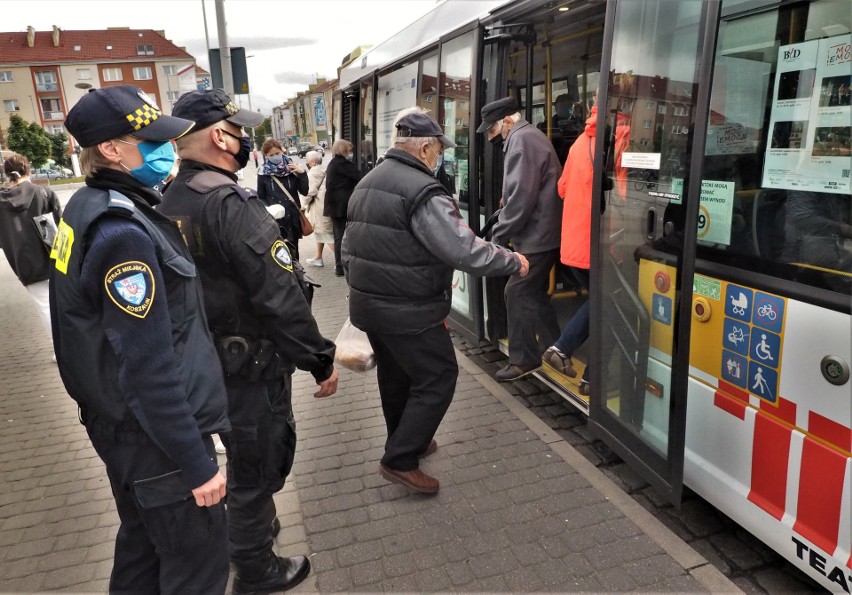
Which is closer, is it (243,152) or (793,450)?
(793,450)

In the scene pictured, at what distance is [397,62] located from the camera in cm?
680

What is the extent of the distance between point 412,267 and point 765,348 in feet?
5.43

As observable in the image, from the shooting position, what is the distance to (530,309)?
4.60 metres

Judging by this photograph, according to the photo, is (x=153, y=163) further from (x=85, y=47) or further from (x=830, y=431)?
(x=85, y=47)

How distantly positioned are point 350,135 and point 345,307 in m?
3.56

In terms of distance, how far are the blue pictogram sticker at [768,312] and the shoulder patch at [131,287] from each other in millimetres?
2239

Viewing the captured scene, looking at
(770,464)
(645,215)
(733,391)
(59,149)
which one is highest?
(59,149)

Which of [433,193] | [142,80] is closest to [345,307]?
[433,193]

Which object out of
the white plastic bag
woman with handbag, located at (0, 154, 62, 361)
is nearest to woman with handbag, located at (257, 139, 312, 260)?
woman with handbag, located at (0, 154, 62, 361)

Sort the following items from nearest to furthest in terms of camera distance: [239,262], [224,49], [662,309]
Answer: [239,262], [662,309], [224,49]

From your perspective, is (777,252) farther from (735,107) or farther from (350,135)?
(350,135)

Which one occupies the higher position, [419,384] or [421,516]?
[419,384]

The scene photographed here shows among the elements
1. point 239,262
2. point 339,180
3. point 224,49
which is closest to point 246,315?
point 239,262

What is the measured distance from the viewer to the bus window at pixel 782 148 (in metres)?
2.18
